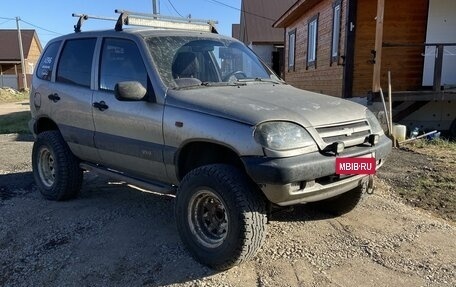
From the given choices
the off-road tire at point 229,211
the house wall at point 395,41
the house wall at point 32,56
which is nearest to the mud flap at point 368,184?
the off-road tire at point 229,211

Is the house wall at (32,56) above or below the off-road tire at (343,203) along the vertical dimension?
above

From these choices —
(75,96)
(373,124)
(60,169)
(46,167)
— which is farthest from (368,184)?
(46,167)

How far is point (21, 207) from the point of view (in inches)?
210

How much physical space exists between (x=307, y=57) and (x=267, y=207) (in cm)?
1413

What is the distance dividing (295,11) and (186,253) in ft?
48.0

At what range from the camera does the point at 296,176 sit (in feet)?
10.6

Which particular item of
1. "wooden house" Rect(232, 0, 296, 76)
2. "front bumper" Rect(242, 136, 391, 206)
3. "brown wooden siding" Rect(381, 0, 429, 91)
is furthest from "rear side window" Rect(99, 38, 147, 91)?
"wooden house" Rect(232, 0, 296, 76)

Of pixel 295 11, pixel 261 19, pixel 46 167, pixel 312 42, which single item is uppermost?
pixel 261 19

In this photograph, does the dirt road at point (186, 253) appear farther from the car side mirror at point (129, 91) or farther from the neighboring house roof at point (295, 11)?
the neighboring house roof at point (295, 11)

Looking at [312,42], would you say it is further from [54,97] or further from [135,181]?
[135,181]

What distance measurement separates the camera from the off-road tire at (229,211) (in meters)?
3.35

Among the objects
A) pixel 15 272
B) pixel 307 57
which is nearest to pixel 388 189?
pixel 15 272

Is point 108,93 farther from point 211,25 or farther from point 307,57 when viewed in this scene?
point 307,57

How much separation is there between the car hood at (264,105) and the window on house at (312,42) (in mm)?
11981
